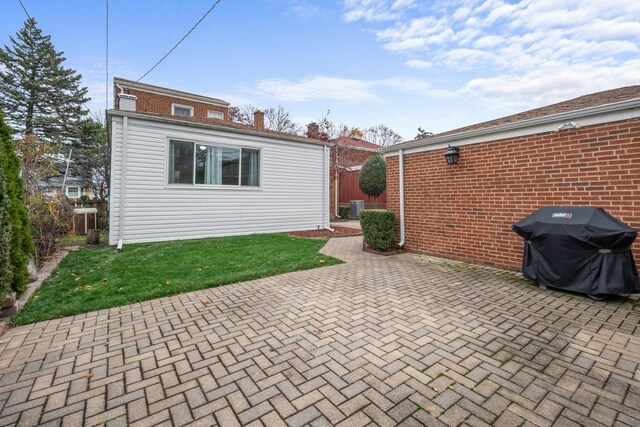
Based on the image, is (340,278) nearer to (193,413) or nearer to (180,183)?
(193,413)

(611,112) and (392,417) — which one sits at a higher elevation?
(611,112)

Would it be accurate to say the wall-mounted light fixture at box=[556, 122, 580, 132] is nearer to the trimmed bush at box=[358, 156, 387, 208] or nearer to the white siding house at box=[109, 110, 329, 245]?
the white siding house at box=[109, 110, 329, 245]

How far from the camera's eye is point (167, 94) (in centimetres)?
1677

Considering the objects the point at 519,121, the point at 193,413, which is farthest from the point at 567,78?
→ the point at 193,413

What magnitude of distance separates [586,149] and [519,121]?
1.02 m

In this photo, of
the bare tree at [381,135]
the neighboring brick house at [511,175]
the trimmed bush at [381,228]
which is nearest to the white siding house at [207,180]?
the neighboring brick house at [511,175]

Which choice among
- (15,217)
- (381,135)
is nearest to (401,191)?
(15,217)

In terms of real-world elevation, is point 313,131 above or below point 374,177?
above

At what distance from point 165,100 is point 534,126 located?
59.9 feet

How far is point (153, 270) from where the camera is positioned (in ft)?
15.9

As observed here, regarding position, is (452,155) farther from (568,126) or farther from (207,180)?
(207,180)

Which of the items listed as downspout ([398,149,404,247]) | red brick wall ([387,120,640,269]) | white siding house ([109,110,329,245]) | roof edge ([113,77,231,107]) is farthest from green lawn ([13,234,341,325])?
roof edge ([113,77,231,107])

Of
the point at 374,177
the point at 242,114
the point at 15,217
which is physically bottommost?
the point at 15,217

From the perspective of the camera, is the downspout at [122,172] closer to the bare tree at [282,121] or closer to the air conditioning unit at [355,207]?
the air conditioning unit at [355,207]
